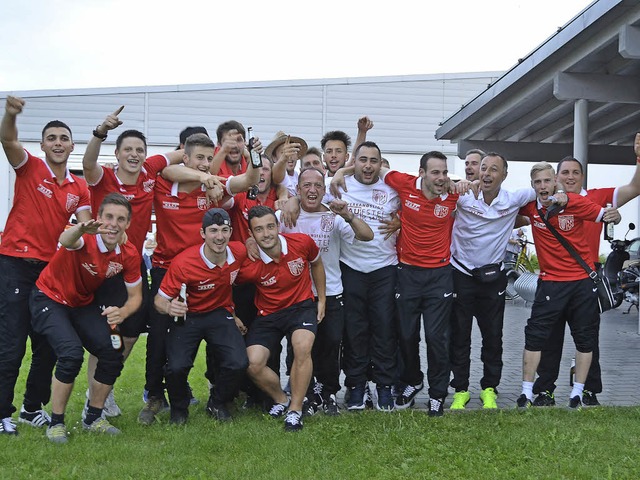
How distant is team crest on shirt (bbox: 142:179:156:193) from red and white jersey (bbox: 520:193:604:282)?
3.32 m

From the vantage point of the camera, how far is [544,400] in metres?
6.70

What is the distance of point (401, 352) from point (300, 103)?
81.6 feet

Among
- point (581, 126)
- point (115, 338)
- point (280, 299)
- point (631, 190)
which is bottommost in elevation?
point (115, 338)

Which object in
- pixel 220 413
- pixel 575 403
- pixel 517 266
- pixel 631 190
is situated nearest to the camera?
pixel 220 413

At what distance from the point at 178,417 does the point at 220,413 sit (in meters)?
0.34

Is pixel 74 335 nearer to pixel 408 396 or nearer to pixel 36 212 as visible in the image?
pixel 36 212

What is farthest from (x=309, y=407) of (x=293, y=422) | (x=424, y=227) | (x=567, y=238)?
(x=567, y=238)

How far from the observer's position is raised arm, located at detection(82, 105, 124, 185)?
5672 millimetres

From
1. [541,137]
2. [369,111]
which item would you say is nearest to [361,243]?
[541,137]

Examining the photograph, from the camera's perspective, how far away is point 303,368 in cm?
607

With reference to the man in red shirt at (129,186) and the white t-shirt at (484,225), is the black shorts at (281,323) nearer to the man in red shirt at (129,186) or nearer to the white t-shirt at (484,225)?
the man in red shirt at (129,186)

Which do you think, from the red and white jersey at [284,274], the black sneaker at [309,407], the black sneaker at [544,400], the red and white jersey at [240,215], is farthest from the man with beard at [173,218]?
the black sneaker at [544,400]

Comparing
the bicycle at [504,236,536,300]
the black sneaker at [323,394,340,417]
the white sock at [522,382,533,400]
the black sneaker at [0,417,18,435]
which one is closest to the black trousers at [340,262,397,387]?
the black sneaker at [323,394,340,417]

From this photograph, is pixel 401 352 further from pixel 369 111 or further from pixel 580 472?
pixel 369 111
